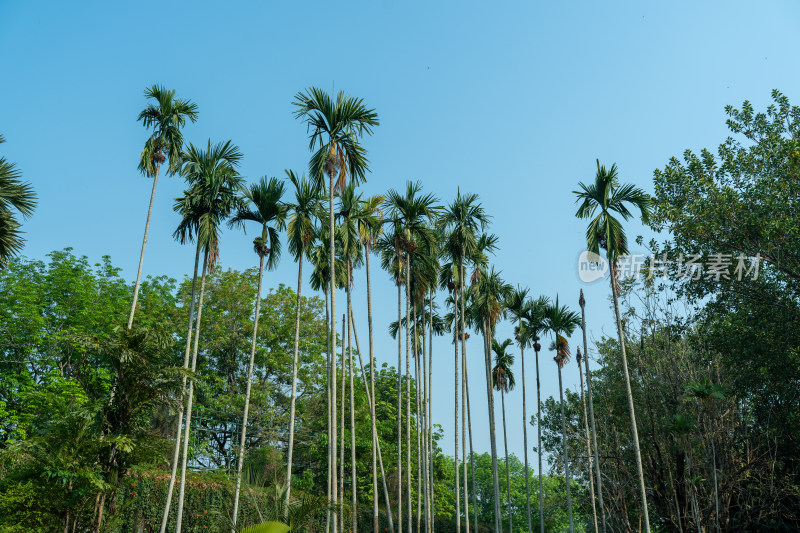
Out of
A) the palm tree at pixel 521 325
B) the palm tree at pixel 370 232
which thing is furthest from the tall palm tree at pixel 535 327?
the palm tree at pixel 370 232

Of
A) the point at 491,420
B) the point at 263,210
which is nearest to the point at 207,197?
the point at 263,210

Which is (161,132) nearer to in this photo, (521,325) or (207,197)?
(207,197)

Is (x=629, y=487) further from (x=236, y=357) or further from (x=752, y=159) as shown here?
(x=236, y=357)

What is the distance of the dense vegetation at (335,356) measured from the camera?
1528 centimetres

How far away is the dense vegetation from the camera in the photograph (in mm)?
15281

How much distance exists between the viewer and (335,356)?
24.0 m

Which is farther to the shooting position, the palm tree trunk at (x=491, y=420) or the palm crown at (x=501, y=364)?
the palm crown at (x=501, y=364)

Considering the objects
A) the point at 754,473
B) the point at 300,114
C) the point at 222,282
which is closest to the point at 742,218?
the point at 754,473

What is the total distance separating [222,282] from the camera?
3391 cm

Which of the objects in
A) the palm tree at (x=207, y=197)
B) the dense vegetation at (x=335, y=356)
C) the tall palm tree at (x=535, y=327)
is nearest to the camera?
the dense vegetation at (x=335, y=356)

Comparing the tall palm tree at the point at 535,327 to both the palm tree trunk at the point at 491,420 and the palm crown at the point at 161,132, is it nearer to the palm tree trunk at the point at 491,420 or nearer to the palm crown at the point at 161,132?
the palm tree trunk at the point at 491,420

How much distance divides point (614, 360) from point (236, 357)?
21687mm

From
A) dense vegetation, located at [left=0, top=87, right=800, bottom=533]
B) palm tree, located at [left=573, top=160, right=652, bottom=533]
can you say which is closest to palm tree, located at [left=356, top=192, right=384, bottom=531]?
dense vegetation, located at [left=0, top=87, right=800, bottom=533]

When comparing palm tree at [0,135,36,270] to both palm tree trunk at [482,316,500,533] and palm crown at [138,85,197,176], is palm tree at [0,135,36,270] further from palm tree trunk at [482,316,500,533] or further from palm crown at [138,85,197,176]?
palm tree trunk at [482,316,500,533]
